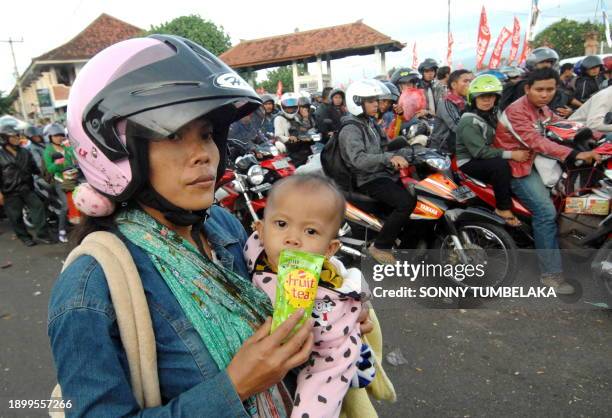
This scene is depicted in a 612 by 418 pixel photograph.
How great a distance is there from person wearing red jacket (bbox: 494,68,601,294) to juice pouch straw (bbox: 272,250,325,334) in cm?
349

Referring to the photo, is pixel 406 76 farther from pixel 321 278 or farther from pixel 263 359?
pixel 263 359

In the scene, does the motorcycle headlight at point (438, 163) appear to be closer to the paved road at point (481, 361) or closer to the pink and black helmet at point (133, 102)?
the paved road at point (481, 361)

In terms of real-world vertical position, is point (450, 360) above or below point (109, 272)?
below

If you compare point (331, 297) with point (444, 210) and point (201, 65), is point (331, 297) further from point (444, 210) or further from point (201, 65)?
point (444, 210)

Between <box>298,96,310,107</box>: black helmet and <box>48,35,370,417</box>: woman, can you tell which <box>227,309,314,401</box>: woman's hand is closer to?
<box>48,35,370,417</box>: woman

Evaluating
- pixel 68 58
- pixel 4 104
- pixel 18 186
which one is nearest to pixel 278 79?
pixel 68 58

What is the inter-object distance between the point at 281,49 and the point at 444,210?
28898 millimetres

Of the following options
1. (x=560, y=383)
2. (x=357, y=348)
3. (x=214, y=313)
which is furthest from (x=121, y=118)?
(x=560, y=383)

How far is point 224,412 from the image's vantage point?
0.96 metres

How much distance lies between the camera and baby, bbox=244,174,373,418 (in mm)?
1228

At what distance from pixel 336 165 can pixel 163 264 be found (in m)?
3.33

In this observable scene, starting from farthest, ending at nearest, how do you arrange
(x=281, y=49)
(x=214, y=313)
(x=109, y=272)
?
(x=281, y=49), (x=214, y=313), (x=109, y=272)

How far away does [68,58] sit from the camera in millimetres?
30203

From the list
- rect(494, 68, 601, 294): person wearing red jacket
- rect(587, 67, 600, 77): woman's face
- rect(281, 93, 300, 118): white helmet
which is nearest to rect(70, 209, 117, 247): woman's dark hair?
rect(494, 68, 601, 294): person wearing red jacket
